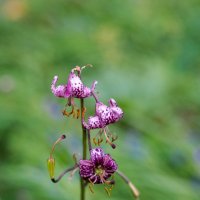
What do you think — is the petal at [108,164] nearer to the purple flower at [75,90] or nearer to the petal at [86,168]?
the petal at [86,168]

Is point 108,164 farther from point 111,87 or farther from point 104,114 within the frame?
point 111,87

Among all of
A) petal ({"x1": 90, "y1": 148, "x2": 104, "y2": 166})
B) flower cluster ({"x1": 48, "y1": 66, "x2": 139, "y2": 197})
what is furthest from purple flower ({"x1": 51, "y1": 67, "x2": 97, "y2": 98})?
petal ({"x1": 90, "y1": 148, "x2": 104, "y2": 166})

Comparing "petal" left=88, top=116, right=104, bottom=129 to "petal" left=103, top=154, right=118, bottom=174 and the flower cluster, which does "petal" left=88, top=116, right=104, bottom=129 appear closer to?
the flower cluster

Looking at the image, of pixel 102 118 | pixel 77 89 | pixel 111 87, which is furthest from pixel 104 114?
pixel 111 87

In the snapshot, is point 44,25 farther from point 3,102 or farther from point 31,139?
point 31,139

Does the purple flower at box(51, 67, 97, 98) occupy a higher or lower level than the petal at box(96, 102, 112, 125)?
higher

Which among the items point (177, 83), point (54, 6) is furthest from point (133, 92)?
point (54, 6)

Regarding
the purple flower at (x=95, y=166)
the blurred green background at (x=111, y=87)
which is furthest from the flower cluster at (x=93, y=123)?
the blurred green background at (x=111, y=87)
